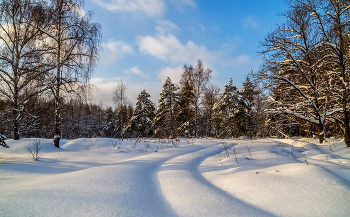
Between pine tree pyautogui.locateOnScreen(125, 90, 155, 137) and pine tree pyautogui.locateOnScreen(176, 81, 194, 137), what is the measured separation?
488 centimetres

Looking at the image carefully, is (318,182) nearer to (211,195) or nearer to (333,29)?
(211,195)

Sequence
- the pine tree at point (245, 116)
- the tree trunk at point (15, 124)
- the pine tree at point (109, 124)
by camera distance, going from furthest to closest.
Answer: the pine tree at point (109, 124) → the pine tree at point (245, 116) → the tree trunk at point (15, 124)

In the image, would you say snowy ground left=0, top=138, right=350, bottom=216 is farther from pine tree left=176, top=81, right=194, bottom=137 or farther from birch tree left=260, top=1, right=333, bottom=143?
pine tree left=176, top=81, right=194, bottom=137

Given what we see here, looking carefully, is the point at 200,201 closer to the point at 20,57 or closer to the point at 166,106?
the point at 20,57

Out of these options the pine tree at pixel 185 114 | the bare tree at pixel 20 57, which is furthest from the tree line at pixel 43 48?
the pine tree at pixel 185 114

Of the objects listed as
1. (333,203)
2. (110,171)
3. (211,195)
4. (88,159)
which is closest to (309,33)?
(333,203)

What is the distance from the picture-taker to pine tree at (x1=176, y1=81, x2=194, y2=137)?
24609 mm

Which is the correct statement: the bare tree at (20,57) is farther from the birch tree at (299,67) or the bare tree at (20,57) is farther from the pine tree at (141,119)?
the pine tree at (141,119)

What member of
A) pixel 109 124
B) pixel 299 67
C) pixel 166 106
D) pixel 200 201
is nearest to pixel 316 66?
pixel 299 67

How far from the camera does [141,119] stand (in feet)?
88.6

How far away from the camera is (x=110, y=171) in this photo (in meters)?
4.15

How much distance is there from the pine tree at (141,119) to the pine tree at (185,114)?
4877 mm

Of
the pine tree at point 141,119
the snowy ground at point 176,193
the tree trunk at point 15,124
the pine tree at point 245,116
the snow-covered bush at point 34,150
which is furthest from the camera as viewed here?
the pine tree at point 141,119

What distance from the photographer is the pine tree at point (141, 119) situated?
27.1 meters
